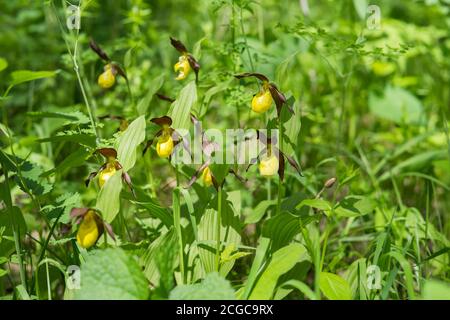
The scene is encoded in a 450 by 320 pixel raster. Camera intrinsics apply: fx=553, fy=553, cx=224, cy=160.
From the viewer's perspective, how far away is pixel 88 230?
1189mm

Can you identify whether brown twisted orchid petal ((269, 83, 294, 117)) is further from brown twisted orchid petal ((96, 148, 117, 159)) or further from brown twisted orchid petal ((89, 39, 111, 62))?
brown twisted orchid petal ((89, 39, 111, 62))

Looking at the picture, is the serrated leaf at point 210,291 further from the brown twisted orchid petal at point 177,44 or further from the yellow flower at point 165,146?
the brown twisted orchid petal at point 177,44

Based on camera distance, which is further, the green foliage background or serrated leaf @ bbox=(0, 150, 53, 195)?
serrated leaf @ bbox=(0, 150, 53, 195)

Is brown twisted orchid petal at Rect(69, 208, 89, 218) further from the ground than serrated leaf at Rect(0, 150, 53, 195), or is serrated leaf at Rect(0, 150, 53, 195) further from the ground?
brown twisted orchid petal at Rect(69, 208, 89, 218)

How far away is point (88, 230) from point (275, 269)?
0.44 m

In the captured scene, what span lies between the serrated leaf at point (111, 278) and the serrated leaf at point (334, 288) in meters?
0.43

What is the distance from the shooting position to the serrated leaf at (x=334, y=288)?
127 cm

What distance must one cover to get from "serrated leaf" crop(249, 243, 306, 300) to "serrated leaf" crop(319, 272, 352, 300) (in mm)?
82

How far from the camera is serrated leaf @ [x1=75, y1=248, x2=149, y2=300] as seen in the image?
3.64ft

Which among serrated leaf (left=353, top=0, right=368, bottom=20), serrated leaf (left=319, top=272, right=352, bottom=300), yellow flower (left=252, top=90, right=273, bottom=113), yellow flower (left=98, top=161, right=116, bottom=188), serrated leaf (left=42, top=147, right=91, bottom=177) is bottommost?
serrated leaf (left=319, top=272, right=352, bottom=300)

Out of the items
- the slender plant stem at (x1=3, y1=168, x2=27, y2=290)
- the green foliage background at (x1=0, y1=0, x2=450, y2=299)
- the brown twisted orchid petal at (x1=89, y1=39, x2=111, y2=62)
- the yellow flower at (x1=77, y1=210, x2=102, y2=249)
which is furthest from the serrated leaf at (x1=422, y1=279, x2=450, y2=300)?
the brown twisted orchid petal at (x1=89, y1=39, x2=111, y2=62)
